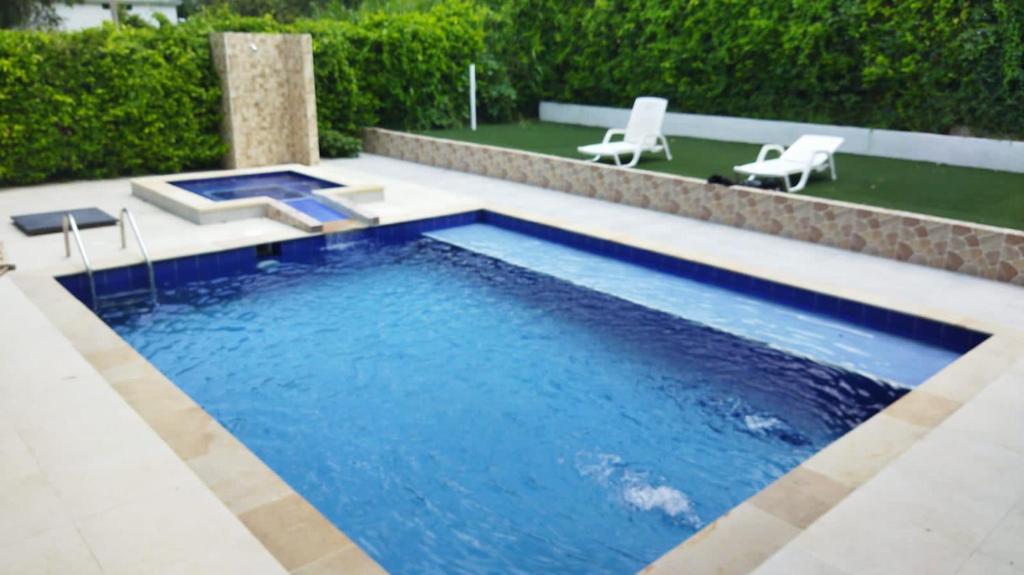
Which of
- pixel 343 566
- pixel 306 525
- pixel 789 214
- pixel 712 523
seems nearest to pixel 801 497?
pixel 712 523

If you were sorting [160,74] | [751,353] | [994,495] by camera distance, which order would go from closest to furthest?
[994,495] → [751,353] → [160,74]

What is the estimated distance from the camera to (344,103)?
1384 centimetres

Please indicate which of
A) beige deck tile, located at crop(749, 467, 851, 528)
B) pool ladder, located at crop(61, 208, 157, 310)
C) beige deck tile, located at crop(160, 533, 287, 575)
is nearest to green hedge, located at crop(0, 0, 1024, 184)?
pool ladder, located at crop(61, 208, 157, 310)

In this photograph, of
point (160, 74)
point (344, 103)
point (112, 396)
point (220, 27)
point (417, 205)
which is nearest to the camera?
point (112, 396)

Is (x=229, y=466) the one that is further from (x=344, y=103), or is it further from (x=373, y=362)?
(x=344, y=103)

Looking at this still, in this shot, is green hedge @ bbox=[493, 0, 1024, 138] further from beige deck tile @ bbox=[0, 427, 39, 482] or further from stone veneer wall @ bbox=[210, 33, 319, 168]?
beige deck tile @ bbox=[0, 427, 39, 482]

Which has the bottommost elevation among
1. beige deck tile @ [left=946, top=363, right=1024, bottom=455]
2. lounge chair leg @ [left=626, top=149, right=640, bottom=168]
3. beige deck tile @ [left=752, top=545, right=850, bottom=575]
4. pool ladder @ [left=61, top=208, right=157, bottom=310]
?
beige deck tile @ [left=752, top=545, right=850, bottom=575]

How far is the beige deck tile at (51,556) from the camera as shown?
2.79m

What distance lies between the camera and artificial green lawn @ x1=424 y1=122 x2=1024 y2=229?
7891 mm

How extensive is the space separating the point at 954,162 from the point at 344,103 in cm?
963

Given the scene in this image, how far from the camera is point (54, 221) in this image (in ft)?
28.0

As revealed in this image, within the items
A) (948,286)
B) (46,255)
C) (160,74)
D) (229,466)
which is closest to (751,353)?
(948,286)

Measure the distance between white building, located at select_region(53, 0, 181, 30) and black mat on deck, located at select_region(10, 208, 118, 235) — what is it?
30.9 meters

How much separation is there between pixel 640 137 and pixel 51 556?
9591mm
